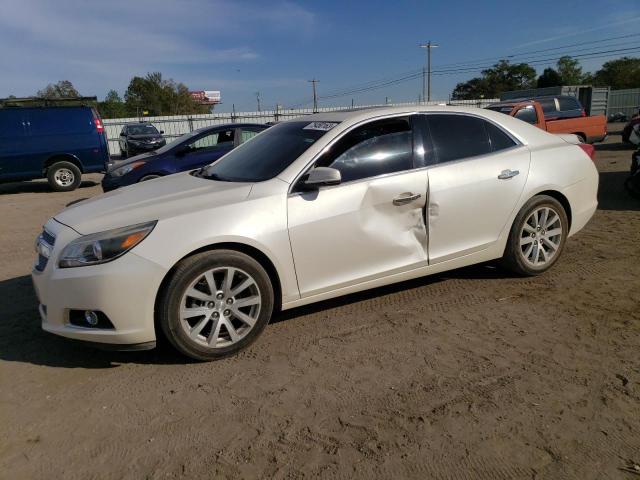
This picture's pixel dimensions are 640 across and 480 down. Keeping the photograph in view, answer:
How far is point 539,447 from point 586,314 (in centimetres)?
179

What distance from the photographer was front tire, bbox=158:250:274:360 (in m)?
3.21

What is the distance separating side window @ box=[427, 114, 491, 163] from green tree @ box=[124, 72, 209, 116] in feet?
214

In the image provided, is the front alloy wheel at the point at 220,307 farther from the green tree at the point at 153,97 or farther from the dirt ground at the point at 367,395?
the green tree at the point at 153,97

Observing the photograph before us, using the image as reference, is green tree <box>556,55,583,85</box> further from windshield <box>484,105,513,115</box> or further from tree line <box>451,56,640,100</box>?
windshield <box>484,105,513,115</box>

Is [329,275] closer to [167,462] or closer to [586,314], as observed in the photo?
[167,462]

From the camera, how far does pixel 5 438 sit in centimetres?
269

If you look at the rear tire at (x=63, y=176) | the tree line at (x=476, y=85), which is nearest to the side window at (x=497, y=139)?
the rear tire at (x=63, y=176)

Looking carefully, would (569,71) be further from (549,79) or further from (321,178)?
(321,178)

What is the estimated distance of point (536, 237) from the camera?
4562 millimetres

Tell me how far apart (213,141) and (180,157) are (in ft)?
2.33

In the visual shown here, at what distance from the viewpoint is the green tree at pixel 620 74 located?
235 ft

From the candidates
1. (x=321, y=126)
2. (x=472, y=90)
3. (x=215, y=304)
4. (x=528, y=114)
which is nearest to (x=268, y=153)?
(x=321, y=126)

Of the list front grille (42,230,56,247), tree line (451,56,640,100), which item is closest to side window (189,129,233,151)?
front grille (42,230,56,247)

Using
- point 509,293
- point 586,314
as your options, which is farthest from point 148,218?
point 586,314
